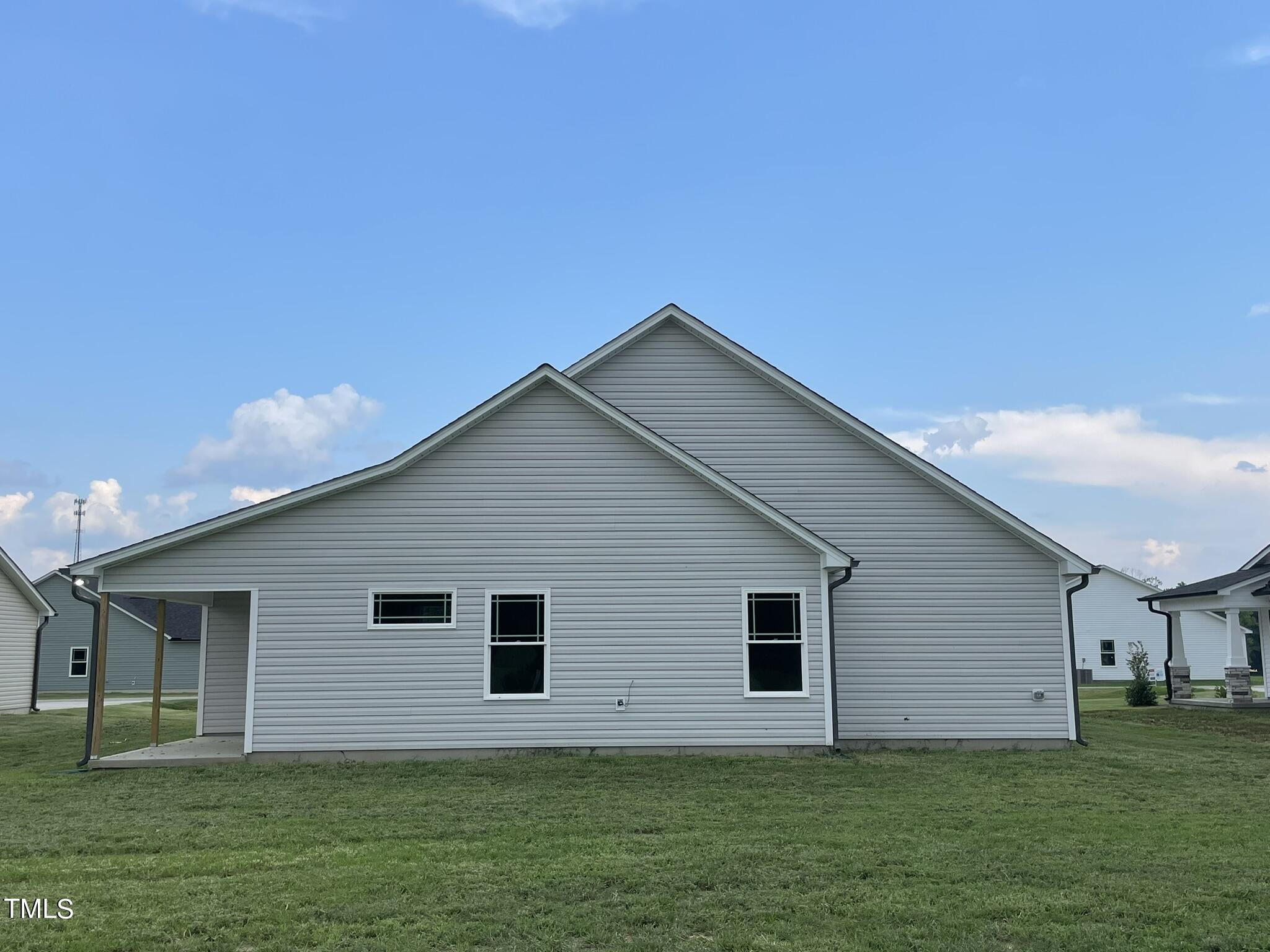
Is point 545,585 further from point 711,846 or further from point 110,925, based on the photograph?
point 110,925

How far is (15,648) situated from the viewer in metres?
29.7

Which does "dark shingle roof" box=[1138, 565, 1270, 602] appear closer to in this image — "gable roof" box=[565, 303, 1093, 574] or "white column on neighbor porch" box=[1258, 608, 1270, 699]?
"white column on neighbor porch" box=[1258, 608, 1270, 699]

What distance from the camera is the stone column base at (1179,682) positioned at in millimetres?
27188

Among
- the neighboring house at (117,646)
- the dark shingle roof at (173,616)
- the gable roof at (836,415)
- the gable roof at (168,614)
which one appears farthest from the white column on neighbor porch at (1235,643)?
the neighboring house at (117,646)

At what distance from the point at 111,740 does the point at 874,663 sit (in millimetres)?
13401

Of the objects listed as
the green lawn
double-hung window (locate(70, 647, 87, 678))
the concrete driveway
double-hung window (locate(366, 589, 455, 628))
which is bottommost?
the concrete driveway

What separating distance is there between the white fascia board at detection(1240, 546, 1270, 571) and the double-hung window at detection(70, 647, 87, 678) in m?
44.4

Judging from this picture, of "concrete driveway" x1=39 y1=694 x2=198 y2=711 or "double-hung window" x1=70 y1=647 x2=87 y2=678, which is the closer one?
"concrete driveway" x1=39 y1=694 x2=198 y2=711

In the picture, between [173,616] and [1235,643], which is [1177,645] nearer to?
[1235,643]

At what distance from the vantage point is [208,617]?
17312mm

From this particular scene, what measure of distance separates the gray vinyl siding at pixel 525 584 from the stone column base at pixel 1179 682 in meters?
17.4

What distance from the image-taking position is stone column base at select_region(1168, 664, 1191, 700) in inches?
1070

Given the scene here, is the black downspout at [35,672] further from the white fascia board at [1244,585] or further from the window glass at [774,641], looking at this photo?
the white fascia board at [1244,585]

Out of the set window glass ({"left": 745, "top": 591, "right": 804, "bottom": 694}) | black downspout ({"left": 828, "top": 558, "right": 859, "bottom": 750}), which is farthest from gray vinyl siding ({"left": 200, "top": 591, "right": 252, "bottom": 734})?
black downspout ({"left": 828, "top": 558, "right": 859, "bottom": 750})
